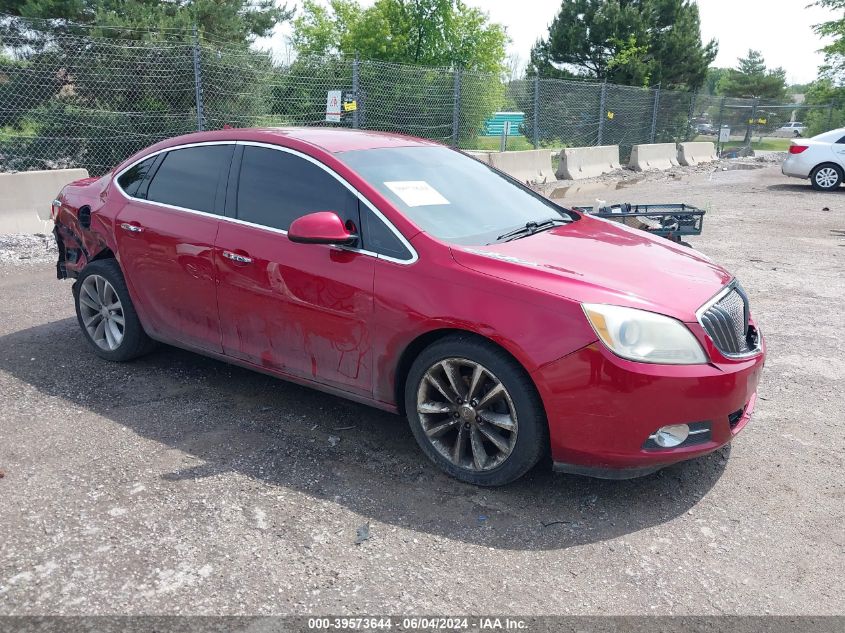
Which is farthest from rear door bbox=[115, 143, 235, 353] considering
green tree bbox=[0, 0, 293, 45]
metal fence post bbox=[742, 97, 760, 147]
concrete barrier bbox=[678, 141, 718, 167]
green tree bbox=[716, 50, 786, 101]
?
green tree bbox=[716, 50, 786, 101]

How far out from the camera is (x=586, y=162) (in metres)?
18.7

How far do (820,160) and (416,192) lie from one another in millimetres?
16762

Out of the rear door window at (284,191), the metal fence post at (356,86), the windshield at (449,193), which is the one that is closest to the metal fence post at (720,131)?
the metal fence post at (356,86)

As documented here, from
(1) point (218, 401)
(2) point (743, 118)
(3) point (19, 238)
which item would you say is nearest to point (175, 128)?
(3) point (19, 238)

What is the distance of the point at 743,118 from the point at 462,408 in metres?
36.4

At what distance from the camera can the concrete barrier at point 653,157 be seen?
21.3 metres

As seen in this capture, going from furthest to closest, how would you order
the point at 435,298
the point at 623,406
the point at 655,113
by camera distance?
the point at 655,113
the point at 435,298
the point at 623,406

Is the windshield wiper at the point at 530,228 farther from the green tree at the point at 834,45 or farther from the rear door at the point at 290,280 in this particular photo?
the green tree at the point at 834,45

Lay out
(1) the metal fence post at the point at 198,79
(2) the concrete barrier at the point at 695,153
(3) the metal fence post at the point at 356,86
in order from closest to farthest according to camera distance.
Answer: (1) the metal fence post at the point at 198,79
(3) the metal fence post at the point at 356,86
(2) the concrete barrier at the point at 695,153

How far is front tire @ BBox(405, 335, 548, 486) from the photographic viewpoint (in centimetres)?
334

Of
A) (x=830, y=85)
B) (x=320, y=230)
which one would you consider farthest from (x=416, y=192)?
(x=830, y=85)

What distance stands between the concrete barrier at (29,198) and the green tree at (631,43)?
2971 cm

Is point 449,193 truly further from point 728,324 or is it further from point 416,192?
point 728,324

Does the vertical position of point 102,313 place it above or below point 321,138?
below
